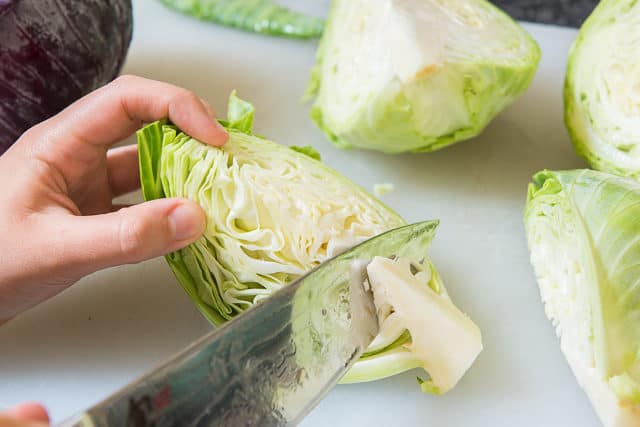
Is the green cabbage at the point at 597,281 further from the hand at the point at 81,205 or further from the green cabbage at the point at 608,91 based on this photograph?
the hand at the point at 81,205

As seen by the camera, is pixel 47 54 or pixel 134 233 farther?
pixel 47 54

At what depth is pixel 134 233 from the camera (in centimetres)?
105

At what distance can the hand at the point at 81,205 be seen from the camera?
3.52 feet

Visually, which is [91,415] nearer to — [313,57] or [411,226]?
[411,226]

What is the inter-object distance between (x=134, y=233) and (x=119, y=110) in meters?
0.34

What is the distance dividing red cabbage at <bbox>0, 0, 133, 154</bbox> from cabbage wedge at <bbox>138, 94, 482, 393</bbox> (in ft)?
1.51

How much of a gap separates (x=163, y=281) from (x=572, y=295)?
787 millimetres

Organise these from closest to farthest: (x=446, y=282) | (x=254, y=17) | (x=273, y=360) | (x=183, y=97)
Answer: (x=273, y=360), (x=183, y=97), (x=446, y=282), (x=254, y=17)

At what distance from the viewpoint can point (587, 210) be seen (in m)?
1.21

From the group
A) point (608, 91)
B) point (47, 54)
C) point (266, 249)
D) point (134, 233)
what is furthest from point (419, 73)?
point (47, 54)

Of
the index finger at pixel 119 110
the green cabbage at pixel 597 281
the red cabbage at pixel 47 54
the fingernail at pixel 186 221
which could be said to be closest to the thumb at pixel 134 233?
the fingernail at pixel 186 221

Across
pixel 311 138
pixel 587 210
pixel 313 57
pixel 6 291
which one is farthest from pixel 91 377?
pixel 313 57

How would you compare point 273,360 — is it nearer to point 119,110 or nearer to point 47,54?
point 119,110

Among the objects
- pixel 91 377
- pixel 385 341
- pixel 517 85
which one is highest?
pixel 517 85
